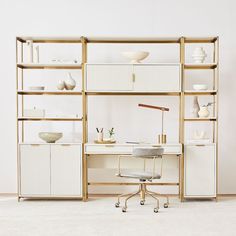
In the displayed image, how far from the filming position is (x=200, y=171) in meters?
6.18

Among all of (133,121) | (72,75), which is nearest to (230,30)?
(133,121)

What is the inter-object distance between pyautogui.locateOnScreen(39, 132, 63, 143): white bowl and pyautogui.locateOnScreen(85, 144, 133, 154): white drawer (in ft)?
1.54

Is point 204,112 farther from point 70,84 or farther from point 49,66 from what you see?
point 49,66

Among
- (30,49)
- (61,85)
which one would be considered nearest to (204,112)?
(61,85)

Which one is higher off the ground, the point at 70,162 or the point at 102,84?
the point at 102,84

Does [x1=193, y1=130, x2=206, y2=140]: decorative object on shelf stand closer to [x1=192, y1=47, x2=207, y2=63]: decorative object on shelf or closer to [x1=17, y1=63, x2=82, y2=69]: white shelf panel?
[x1=192, y1=47, x2=207, y2=63]: decorative object on shelf

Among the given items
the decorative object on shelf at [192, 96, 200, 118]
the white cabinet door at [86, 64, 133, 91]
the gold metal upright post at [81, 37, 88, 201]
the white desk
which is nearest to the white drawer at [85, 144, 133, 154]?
the white desk

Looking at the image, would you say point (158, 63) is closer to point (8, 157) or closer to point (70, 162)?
point (70, 162)

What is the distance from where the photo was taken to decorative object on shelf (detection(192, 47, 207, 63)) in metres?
6.25

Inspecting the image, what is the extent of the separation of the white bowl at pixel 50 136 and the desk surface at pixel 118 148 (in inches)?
18.2

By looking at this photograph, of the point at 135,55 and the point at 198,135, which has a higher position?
the point at 135,55

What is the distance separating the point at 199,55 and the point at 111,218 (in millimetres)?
2706

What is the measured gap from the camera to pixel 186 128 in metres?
6.84

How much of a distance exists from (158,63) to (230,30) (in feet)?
4.62
